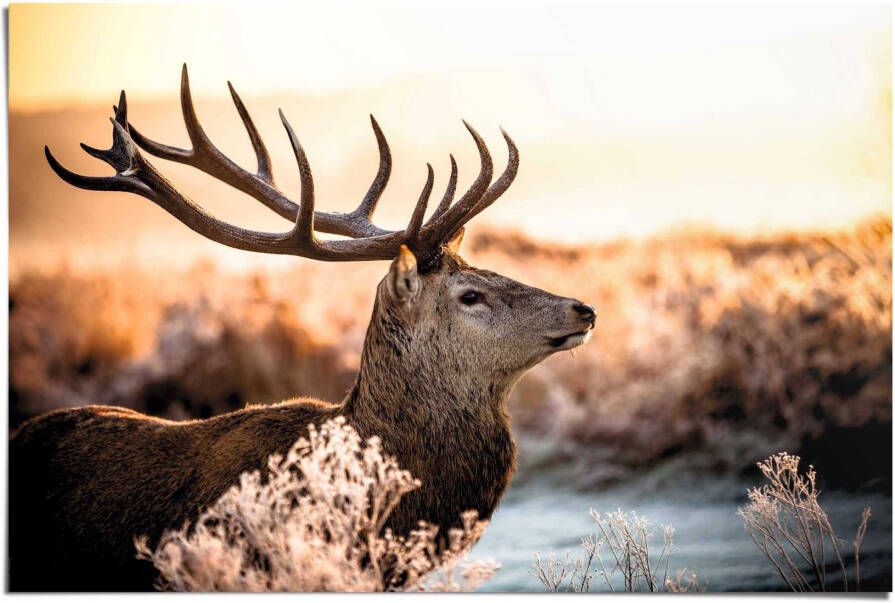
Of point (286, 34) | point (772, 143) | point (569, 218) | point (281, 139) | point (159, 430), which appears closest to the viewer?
point (159, 430)

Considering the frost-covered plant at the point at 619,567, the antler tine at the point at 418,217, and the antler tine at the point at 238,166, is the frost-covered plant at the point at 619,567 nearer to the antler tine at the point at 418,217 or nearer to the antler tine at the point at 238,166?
the antler tine at the point at 418,217

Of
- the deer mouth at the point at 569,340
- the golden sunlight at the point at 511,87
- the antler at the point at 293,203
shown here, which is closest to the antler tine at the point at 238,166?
the antler at the point at 293,203

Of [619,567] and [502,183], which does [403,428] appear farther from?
[619,567]

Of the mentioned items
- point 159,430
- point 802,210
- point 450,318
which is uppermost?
point 802,210

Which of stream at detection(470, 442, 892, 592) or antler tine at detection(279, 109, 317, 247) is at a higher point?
antler tine at detection(279, 109, 317, 247)

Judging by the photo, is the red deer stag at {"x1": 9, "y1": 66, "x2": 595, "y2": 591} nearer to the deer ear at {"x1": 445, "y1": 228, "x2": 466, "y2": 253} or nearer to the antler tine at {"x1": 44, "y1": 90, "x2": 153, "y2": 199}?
the antler tine at {"x1": 44, "y1": 90, "x2": 153, "y2": 199}

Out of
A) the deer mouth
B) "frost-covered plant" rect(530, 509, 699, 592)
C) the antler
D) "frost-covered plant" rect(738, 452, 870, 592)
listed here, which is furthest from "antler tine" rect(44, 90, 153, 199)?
"frost-covered plant" rect(738, 452, 870, 592)

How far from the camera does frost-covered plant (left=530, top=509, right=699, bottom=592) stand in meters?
3.81

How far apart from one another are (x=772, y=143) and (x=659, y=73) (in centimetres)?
59

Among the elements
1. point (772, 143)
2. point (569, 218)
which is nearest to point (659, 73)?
point (772, 143)

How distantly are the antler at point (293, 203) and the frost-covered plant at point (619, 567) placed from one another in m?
1.08

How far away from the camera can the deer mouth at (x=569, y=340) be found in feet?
11.0

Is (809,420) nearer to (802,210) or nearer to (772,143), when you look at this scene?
(802,210)

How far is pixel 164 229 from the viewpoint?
5.43 metres
